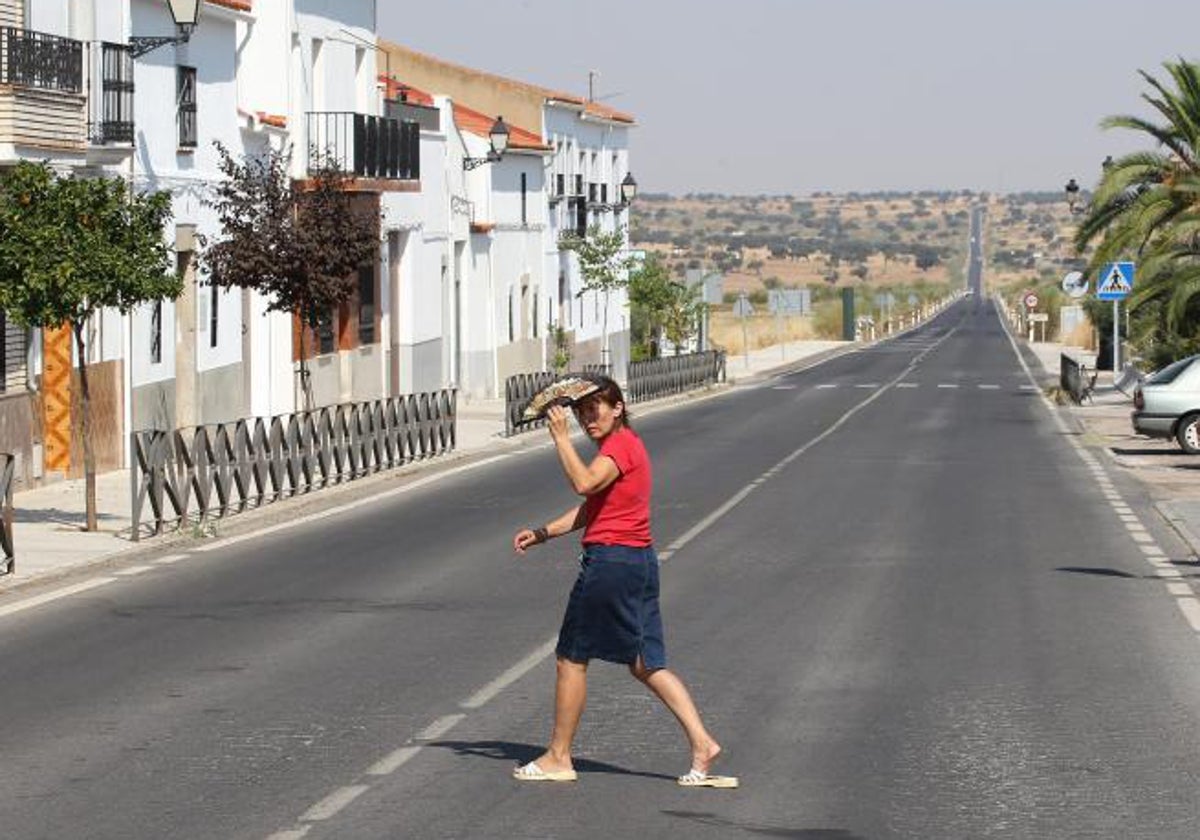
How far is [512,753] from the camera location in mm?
11500

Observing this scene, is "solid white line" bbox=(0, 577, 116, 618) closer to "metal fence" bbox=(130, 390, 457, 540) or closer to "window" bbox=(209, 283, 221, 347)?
"metal fence" bbox=(130, 390, 457, 540)

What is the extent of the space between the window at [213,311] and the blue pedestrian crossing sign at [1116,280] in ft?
59.3

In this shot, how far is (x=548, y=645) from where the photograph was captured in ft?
50.9

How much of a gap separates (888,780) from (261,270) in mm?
23864

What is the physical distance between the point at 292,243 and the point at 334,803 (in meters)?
23.9

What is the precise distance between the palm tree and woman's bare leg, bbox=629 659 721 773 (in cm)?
3682

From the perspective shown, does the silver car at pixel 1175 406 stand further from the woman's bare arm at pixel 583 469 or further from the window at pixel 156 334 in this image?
the woman's bare arm at pixel 583 469

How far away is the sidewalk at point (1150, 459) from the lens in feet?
87.0

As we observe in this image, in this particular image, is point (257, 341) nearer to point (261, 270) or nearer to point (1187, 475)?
point (261, 270)

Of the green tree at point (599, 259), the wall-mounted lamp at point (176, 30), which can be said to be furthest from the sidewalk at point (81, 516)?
the green tree at point (599, 259)

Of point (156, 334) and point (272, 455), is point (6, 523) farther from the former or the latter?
point (156, 334)

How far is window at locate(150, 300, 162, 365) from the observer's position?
1377 inches

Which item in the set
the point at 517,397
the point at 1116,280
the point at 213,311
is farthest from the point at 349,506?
the point at 1116,280

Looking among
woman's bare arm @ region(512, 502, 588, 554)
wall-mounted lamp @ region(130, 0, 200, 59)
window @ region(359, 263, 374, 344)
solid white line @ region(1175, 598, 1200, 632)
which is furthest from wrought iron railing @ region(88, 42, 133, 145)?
woman's bare arm @ region(512, 502, 588, 554)
